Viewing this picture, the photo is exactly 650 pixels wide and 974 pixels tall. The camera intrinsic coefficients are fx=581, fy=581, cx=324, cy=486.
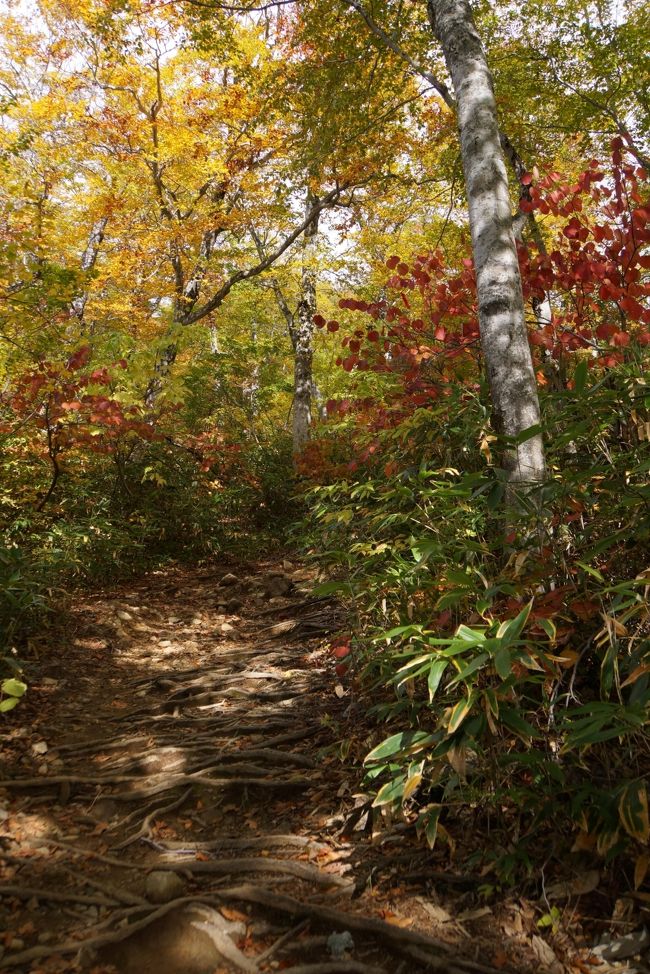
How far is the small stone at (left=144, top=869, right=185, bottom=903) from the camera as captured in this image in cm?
215

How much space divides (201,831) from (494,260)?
3084 millimetres

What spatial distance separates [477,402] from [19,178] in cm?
1207

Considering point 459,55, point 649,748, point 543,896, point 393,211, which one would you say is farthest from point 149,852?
point 393,211

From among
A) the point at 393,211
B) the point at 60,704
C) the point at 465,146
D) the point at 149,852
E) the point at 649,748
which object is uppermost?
the point at 393,211

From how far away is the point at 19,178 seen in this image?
11.3 m

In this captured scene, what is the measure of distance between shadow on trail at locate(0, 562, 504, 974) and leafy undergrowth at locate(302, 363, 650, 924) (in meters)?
0.30

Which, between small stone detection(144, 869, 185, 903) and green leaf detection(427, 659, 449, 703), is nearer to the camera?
green leaf detection(427, 659, 449, 703)

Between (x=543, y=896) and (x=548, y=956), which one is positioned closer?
(x=548, y=956)

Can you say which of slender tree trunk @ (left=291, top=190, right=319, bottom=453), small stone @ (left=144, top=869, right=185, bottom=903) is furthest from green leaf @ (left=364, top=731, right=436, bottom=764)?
slender tree trunk @ (left=291, top=190, right=319, bottom=453)

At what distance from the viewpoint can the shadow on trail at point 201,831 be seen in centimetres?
190

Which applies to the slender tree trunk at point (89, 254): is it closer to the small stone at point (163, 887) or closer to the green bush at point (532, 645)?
the green bush at point (532, 645)

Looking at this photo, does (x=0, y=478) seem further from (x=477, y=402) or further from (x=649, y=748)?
(x=649, y=748)

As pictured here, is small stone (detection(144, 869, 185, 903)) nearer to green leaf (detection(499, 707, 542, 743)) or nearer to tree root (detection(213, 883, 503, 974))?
tree root (detection(213, 883, 503, 974))

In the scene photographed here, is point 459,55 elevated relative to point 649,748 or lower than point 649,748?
elevated
